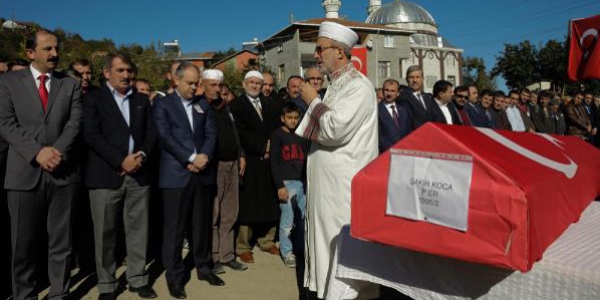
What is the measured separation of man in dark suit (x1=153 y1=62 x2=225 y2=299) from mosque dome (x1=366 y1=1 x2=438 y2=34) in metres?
55.7

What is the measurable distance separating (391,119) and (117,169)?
3.38m

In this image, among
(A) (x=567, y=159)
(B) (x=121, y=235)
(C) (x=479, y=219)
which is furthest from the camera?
(B) (x=121, y=235)

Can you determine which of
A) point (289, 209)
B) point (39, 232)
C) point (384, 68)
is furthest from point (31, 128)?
point (384, 68)

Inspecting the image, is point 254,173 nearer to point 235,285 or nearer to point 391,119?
point 235,285

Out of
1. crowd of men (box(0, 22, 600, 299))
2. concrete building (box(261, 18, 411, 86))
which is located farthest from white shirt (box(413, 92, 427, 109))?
concrete building (box(261, 18, 411, 86))

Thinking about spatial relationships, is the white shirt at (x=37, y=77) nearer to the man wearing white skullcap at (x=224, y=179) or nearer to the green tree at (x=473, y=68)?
the man wearing white skullcap at (x=224, y=179)

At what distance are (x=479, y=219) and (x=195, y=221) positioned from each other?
300cm

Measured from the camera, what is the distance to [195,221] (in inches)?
161

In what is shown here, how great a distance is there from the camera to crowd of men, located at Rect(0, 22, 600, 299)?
9.57 feet

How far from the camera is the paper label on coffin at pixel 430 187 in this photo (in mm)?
1614

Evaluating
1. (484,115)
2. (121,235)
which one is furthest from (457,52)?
(121,235)

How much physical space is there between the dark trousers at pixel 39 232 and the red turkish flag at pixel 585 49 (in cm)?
584

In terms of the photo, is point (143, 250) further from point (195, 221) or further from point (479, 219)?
point (479, 219)

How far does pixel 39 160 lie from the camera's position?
3.26 meters
